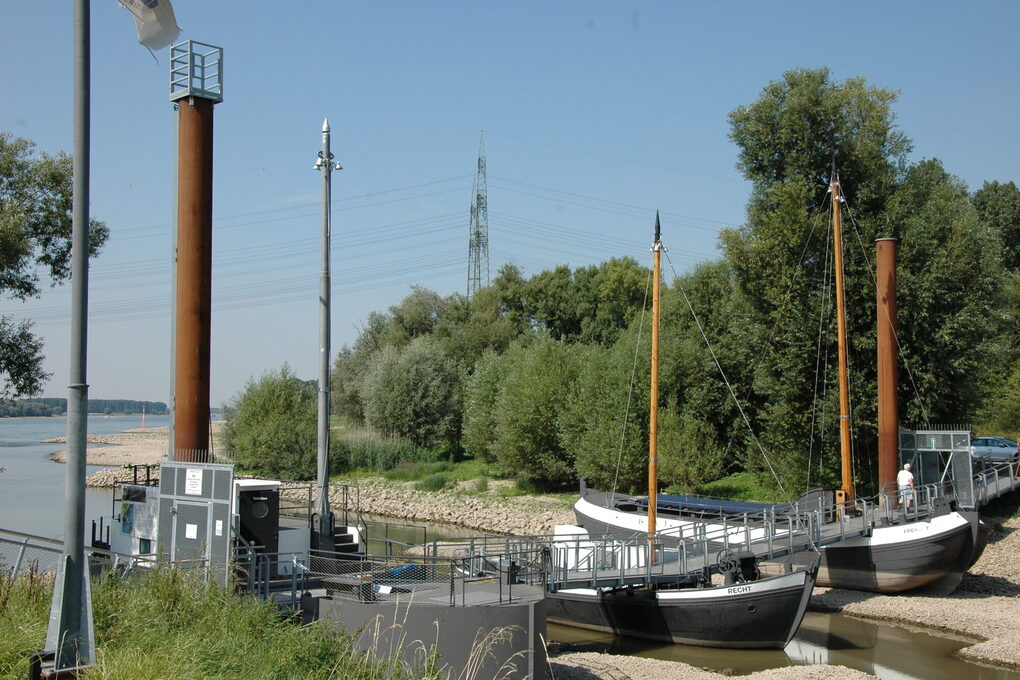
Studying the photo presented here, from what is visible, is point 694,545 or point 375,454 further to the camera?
point 375,454

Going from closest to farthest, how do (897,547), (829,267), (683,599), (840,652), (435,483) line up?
(683,599) → (840,652) → (897,547) → (829,267) → (435,483)

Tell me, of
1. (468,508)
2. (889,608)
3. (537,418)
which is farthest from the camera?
(537,418)

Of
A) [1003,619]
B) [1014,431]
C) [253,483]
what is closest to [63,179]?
[253,483]

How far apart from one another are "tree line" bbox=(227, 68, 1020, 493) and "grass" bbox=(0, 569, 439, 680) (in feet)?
52.5

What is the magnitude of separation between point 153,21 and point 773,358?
28195 millimetres

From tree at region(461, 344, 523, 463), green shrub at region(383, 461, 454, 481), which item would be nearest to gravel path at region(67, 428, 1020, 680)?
tree at region(461, 344, 523, 463)

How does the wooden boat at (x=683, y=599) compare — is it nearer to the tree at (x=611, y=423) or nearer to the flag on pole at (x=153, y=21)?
the flag on pole at (x=153, y=21)

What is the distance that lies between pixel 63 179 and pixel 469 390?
36228mm

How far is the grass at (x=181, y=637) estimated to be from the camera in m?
8.45

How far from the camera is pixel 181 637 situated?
9102mm

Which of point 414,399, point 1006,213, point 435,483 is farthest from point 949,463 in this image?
point 1006,213

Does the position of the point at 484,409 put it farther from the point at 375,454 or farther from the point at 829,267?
the point at 829,267

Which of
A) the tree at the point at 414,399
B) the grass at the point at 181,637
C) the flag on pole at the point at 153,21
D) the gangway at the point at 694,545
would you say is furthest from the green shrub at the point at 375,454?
the flag on pole at the point at 153,21

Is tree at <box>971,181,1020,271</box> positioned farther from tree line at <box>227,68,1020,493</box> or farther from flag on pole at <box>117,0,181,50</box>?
flag on pole at <box>117,0,181,50</box>
